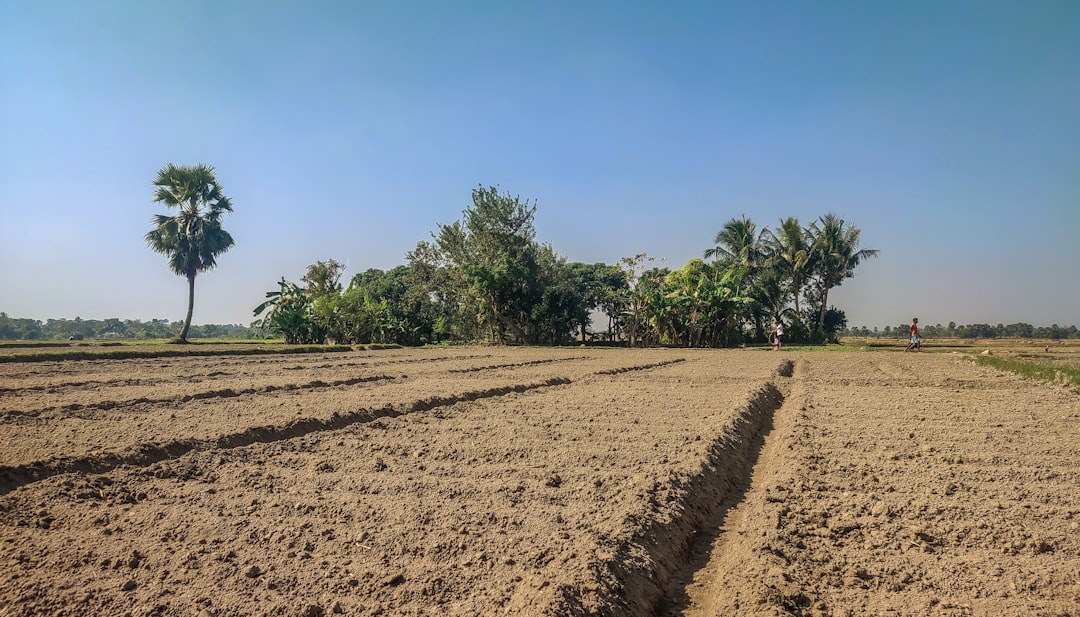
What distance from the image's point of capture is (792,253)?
3578 cm

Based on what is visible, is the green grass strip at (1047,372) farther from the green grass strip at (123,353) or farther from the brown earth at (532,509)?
the green grass strip at (123,353)

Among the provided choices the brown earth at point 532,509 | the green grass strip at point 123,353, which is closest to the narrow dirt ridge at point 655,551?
the brown earth at point 532,509

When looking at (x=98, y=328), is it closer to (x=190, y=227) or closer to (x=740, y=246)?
(x=190, y=227)

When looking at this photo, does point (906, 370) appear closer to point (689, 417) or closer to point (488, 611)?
point (689, 417)

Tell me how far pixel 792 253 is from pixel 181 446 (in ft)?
114

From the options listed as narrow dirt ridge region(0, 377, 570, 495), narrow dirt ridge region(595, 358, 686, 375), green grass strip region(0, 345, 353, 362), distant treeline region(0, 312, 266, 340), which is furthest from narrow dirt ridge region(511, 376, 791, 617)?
distant treeline region(0, 312, 266, 340)

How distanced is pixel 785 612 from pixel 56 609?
10.2 ft

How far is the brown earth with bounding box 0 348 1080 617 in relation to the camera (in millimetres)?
2945

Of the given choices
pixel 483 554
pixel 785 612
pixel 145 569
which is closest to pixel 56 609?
pixel 145 569

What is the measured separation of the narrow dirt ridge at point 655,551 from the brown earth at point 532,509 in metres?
0.01

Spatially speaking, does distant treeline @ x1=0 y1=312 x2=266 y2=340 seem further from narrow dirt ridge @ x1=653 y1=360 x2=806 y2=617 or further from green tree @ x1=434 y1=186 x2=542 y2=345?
narrow dirt ridge @ x1=653 y1=360 x2=806 y2=617

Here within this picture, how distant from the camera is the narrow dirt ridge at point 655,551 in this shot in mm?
2812

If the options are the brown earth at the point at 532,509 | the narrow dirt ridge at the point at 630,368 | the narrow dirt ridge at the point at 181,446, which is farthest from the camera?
the narrow dirt ridge at the point at 630,368

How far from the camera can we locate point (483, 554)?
129 inches
